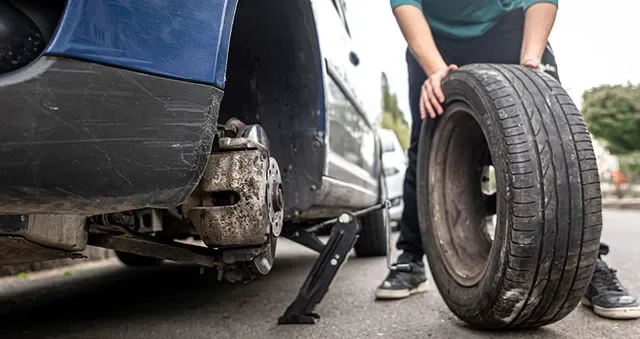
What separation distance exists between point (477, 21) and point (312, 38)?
0.80m

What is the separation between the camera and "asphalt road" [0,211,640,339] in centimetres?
218

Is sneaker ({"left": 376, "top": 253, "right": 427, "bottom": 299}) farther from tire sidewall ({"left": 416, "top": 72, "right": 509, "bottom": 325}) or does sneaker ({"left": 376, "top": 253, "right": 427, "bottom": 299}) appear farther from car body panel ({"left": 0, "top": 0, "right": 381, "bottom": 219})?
car body panel ({"left": 0, "top": 0, "right": 381, "bottom": 219})

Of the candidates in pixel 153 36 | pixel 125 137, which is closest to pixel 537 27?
pixel 153 36

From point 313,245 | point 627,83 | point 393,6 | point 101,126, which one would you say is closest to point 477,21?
point 393,6

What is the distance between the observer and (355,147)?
127 inches

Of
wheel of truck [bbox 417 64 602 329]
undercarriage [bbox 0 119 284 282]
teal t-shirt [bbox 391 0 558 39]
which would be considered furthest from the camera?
teal t-shirt [bbox 391 0 558 39]

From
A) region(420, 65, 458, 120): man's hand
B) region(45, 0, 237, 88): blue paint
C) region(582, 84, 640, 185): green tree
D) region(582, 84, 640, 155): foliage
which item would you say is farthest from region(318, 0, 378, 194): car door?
region(582, 84, 640, 155): foliage

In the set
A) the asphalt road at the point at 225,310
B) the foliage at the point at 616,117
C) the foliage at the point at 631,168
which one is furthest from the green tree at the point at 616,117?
the asphalt road at the point at 225,310

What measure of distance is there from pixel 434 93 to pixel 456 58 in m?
0.55

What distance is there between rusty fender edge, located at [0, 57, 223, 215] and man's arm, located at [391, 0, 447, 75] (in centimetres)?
117

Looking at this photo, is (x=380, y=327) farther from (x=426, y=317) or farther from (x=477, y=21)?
(x=477, y=21)

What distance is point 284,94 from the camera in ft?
7.40

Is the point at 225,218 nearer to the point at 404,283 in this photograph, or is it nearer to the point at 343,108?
the point at 343,108

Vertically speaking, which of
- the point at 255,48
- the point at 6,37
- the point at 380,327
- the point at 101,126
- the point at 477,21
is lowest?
the point at 380,327
